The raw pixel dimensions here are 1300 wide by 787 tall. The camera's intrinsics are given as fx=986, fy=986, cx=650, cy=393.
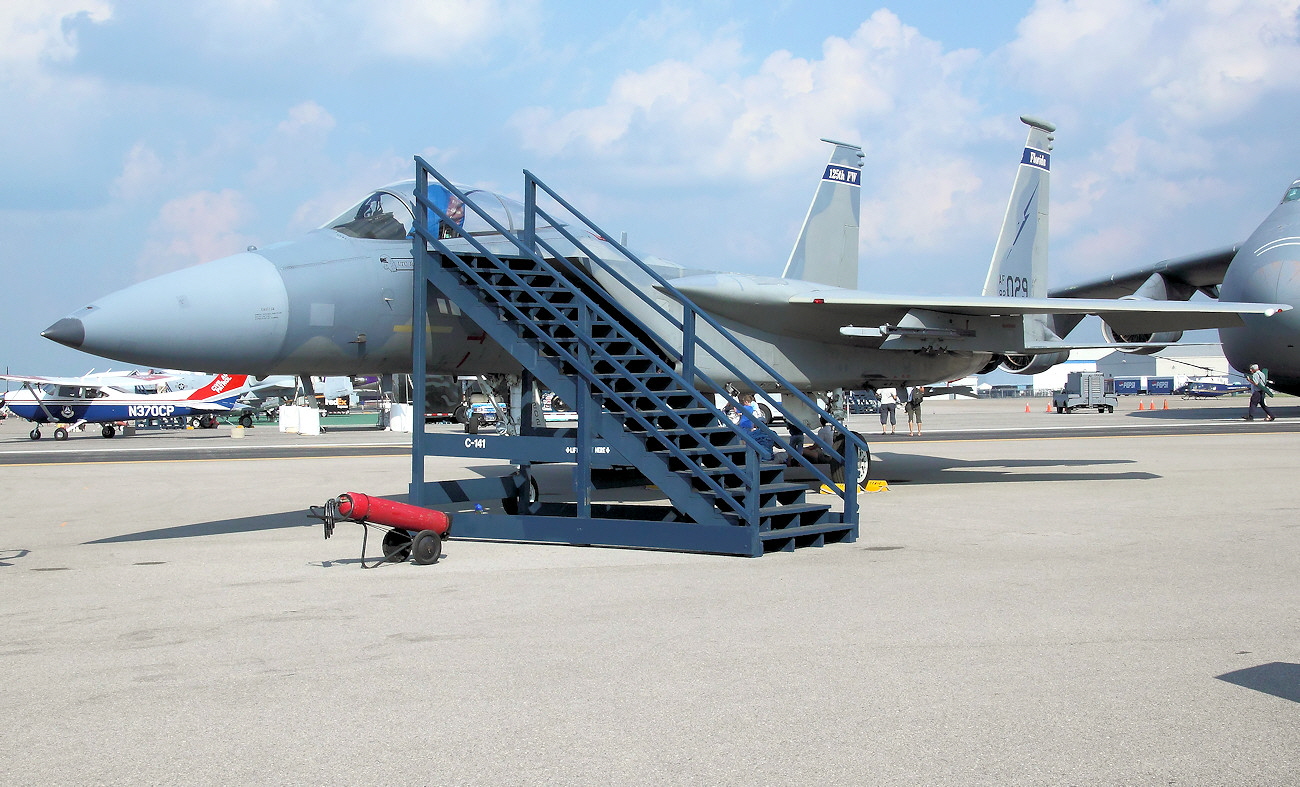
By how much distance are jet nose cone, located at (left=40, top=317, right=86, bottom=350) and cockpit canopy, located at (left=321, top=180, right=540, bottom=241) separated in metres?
2.50

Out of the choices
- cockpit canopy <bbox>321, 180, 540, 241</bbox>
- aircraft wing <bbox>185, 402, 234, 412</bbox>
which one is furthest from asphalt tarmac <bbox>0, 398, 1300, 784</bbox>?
aircraft wing <bbox>185, 402, 234, 412</bbox>

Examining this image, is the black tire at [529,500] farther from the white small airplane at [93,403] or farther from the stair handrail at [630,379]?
the white small airplane at [93,403]

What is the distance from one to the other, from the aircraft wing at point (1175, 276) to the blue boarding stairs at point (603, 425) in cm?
2676

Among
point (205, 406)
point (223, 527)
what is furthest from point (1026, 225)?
point (205, 406)

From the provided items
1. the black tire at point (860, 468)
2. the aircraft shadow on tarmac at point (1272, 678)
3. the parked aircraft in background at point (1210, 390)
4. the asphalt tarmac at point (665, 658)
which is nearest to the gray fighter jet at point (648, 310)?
the black tire at point (860, 468)

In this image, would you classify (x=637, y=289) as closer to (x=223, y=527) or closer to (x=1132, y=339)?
(x=223, y=527)

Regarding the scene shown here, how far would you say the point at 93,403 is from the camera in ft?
112

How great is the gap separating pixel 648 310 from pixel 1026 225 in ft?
30.1

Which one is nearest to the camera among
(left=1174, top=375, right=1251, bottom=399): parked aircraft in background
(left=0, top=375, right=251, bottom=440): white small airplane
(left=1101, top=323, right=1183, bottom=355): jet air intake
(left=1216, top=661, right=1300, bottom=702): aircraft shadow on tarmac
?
(left=1216, top=661, right=1300, bottom=702): aircraft shadow on tarmac

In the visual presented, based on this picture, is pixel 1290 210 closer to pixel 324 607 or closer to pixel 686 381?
pixel 686 381

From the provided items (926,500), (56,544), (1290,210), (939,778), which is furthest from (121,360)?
(1290,210)

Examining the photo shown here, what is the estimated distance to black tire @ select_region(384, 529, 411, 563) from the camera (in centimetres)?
771

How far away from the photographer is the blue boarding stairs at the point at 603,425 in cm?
804

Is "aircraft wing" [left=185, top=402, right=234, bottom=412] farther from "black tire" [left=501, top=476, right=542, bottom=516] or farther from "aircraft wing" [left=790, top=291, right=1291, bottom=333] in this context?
"aircraft wing" [left=790, top=291, right=1291, bottom=333]
